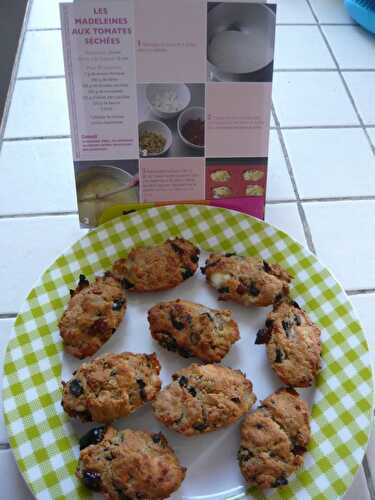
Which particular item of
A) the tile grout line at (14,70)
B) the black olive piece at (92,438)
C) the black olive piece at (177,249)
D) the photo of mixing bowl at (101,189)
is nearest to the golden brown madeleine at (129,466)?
the black olive piece at (92,438)

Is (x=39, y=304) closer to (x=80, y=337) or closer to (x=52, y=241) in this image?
(x=80, y=337)

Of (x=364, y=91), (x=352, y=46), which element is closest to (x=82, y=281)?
(x=364, y=91)

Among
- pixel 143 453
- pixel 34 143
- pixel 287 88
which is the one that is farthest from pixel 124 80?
pixel 287 88

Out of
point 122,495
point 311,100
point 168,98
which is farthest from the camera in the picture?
point 311,100

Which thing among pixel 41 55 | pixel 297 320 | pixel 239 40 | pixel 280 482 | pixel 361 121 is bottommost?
pixel 280 482

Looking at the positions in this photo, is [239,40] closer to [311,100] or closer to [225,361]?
[225,361]

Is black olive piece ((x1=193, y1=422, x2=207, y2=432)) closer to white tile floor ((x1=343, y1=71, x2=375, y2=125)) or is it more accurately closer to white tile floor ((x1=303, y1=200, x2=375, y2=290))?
white tile floor ((x1=303, y1=200, x2=375, y2=290))

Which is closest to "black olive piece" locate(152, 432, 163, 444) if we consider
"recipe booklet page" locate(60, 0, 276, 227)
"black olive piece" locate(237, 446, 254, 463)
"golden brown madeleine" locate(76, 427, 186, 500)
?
"golden brown madeleine" locate(76, 427, 186, 500)
